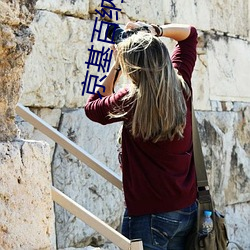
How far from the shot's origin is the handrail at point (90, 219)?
223 centimetres

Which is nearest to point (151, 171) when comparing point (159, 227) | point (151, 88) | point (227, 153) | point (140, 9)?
point (159, 227)

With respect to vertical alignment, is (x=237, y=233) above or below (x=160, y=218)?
below

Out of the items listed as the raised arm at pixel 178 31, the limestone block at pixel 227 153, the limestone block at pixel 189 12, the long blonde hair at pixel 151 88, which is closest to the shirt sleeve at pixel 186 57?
the raised arm at pixel 178 31

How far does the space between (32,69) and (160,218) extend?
50.7 inches

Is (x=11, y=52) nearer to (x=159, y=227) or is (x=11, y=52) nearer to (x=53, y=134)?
(x=53, y=134)

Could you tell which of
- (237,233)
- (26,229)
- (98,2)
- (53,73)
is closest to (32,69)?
(53,73)

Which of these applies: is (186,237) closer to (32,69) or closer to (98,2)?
(32,69)

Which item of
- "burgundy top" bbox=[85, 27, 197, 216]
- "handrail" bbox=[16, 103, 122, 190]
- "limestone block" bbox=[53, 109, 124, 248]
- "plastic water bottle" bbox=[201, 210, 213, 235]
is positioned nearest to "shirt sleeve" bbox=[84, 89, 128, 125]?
"burgundy top" bbox=[85, 27, 197, 216]

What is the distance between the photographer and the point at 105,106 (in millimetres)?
2854

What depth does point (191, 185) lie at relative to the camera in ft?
9.57

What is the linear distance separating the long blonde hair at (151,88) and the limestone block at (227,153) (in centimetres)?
231

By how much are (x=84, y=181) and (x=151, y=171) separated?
1183 millimetres

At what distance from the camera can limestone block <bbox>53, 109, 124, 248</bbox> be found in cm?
380

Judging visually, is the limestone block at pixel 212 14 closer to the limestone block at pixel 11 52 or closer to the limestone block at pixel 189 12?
the limestone block at pixel 189 12
